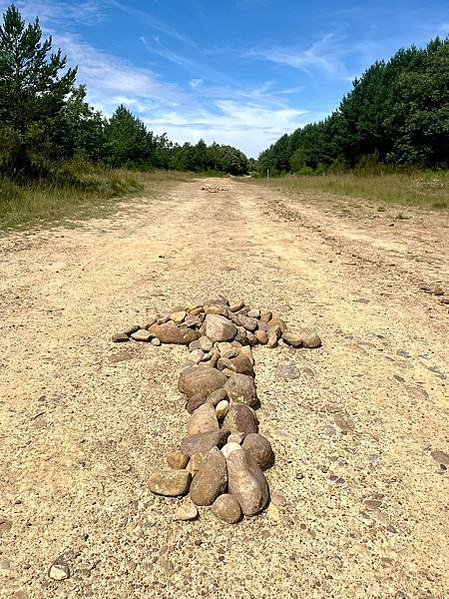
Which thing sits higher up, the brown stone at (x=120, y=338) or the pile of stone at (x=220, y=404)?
the pile of stone at (x=220, y=404)

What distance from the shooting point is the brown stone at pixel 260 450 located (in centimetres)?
192

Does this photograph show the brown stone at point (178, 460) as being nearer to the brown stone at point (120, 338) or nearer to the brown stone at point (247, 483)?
the brown stone at point (247, 483)

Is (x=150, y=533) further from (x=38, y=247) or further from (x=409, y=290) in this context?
(x=38, y=247)

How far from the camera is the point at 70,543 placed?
59.8 inches

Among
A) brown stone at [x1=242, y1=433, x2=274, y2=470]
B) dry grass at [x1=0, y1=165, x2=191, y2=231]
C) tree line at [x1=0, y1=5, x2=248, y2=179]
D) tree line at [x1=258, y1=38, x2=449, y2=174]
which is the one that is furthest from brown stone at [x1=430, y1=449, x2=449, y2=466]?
tree line at [x1=258, y1=38, x2=449, y2=174]

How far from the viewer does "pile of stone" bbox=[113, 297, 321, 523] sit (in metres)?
1.72

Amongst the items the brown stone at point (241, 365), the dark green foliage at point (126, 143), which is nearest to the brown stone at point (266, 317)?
the brown stone at point (241, 365)

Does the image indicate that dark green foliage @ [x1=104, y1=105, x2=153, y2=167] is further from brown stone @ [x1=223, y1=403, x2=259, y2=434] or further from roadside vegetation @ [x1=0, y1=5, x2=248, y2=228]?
brown stone @ [x1=223, y1=403, x2=259, y2=434]

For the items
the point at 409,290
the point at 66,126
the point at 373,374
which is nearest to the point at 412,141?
the point at 66,126

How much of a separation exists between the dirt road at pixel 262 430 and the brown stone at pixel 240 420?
0.37ft

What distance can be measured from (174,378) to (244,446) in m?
0.82

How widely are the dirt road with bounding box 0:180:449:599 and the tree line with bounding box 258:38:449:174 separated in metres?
20.1

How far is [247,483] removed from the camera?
1.73 metres

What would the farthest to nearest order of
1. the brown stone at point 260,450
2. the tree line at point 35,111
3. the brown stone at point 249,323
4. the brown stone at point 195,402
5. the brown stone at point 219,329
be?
the tree line at point 35,111
the brown stone at point 249,323
the brown stone at point 219,329
the brown stone at point 195,402
the brown stone at point 260,450
